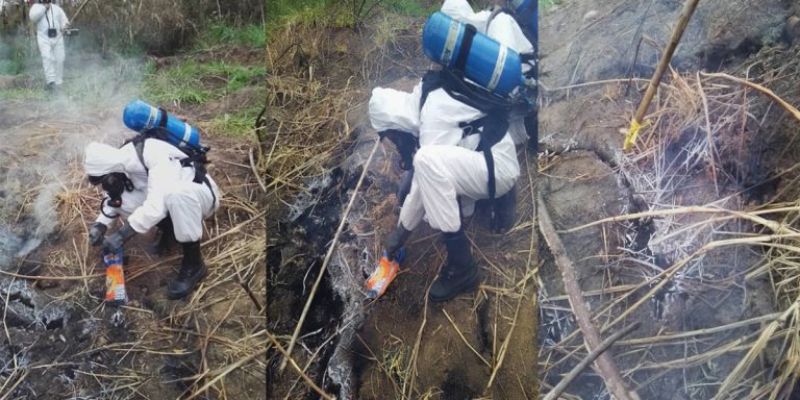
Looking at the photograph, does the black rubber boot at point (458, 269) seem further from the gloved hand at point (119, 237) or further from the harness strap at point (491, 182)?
the gloved hand at point (119, 237)

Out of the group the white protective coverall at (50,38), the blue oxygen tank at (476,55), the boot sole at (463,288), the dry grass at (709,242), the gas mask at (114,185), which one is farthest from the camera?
the white protective coverall at (50,38)

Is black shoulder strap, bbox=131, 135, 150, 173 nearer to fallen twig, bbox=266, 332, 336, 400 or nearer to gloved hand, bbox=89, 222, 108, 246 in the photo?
gloved hand, bbox=89, 222, 108, 246

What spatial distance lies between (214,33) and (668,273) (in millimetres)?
1921

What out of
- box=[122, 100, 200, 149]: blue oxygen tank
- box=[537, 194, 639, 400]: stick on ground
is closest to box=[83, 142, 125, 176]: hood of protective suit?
box=[122, 100, 200, 149]: blue oxygen tank

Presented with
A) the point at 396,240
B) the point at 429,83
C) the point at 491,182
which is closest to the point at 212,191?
the point at 396,240

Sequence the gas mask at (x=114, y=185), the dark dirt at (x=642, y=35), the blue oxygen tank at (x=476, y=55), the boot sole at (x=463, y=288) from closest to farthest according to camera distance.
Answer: the dark dirt at (x=642, y=35), the blue oxygen tank at (x=476, y=55), the boot sole at (x=463, y=288), the gas mask at (x=114, y=185)

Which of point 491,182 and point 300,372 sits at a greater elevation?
point 491,182

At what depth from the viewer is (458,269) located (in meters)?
2.09

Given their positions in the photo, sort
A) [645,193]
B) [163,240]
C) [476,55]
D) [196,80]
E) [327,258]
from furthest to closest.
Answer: [196,80] → [163,240] → [327,258] → [476,55] → [645,193]

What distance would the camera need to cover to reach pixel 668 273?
70.2 inches

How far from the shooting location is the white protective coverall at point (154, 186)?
7.92 ft

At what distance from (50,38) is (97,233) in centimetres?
77

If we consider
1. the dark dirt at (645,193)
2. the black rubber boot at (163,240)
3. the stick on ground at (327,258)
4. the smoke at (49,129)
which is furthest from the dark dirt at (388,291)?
the smoke at (49,129)

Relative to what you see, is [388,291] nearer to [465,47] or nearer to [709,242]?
[465,47]
